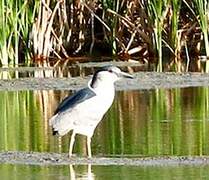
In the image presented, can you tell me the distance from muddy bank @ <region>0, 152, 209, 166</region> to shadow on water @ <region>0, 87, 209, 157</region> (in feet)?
1.08

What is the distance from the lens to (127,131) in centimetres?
966

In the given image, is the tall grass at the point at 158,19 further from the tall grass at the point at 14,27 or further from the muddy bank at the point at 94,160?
the muddy bank at the point at 94,160

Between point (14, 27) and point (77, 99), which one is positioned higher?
point (14, 27)

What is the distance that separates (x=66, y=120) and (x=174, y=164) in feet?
3.65

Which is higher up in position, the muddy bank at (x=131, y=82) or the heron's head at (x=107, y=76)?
the heron's head at (x=107, y=76)

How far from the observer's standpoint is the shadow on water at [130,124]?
876cm

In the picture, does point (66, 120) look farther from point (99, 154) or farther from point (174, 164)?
point (174, 164)

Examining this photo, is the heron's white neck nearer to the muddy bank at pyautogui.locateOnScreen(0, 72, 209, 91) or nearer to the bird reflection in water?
the bird reflection in water

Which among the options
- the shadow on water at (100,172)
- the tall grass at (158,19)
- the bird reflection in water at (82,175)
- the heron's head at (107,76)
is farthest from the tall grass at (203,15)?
the bird reflection in water at (82,175)

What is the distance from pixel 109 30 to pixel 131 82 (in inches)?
155

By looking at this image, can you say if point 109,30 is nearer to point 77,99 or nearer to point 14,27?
point 14,27

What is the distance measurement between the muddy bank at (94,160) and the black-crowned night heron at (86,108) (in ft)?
0.66

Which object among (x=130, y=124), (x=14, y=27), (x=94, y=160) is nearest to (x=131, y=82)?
(x=14, y=27)

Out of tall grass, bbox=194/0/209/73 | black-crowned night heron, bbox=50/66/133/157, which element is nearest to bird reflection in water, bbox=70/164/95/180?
black-crowned night heron, bbox=50/66/133/157
